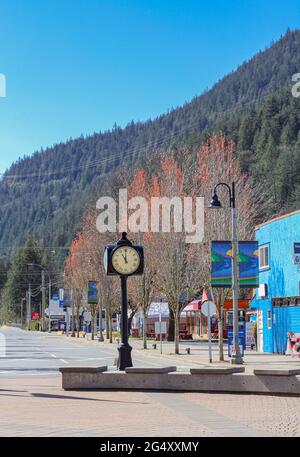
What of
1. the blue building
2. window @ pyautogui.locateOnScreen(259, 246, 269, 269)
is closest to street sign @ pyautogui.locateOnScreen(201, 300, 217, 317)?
the blue building

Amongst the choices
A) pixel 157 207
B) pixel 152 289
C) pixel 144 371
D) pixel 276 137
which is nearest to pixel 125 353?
pixel 144 371

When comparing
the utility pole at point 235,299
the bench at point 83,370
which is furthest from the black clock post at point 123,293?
the utility pole at point 235,299

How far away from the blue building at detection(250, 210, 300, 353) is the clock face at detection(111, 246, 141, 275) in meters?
17.1

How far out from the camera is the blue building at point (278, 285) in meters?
35.4

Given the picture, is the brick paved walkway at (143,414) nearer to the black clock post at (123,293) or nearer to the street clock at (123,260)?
the black clock post at (123,293)

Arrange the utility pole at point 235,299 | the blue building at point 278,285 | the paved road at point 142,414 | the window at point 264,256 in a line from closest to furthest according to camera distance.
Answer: the paved road at point 142,414, the utility pole at point 235,299, the blue building at point 278,285, the window at point 264,256

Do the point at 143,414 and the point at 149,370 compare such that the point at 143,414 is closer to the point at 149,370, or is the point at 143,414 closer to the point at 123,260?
the point at 149,370

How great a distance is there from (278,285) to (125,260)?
20231 millimetres

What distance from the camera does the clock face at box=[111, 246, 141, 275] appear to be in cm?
1877

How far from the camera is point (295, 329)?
3525 cm

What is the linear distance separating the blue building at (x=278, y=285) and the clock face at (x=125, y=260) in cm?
1712
